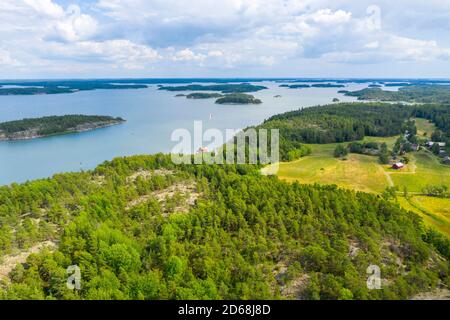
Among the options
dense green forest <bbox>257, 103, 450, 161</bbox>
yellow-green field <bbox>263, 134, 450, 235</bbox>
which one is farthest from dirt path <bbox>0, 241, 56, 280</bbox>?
dense green forest <bbox>257, 103, 450, 161</bbox>

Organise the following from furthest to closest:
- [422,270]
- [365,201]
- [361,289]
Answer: [365,201], [422,270], [361,289]

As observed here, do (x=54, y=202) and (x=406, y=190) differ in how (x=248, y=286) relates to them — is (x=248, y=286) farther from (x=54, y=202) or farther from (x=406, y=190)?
(x=406, y=190)

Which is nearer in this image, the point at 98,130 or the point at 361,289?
the point at 361,289

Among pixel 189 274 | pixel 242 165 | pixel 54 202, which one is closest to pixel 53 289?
pixel 189 274

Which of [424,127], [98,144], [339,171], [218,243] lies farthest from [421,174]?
[98,144]

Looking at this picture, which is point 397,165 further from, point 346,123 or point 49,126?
point 49,126

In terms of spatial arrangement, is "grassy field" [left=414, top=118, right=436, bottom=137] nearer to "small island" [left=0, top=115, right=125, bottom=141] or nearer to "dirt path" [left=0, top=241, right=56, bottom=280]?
"dirt path" [left=0, top=241, right=56, bottom=280]
